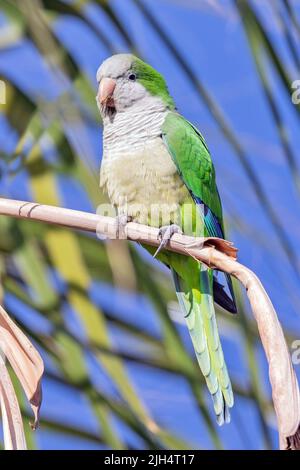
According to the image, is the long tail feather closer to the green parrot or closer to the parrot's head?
the green parrot

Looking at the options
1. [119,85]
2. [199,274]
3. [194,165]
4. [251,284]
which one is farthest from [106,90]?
[251,284]

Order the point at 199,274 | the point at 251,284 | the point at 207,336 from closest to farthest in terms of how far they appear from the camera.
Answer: the point at 251,284 → the point at 207,336 → the point at 199,274

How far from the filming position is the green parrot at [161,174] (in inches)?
67.0

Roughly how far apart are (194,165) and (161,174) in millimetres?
122

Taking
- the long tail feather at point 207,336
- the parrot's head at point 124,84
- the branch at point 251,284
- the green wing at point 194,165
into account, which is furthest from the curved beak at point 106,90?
the branch at point 251,284

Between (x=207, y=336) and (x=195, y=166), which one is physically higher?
(x=195, y=166)

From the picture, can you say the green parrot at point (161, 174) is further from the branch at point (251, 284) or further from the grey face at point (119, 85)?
the branch at point (251, 284)

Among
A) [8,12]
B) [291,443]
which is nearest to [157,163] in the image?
[8,12]

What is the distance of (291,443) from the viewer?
0.58 m

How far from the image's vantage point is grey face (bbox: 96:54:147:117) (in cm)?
194

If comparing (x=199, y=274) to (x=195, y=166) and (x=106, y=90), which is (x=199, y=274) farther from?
(x=106, y=90)

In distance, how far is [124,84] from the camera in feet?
6.41
